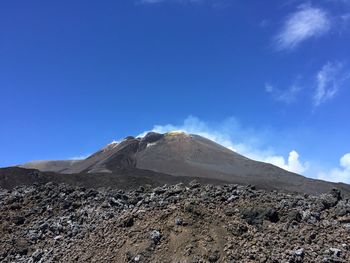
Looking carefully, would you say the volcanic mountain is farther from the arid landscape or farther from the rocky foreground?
the rocky foreground

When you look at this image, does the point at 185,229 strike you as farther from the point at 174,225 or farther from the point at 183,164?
the point at 183,164

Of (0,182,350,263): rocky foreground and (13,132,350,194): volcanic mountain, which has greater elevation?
(13,132,350,194): volcanic mountain

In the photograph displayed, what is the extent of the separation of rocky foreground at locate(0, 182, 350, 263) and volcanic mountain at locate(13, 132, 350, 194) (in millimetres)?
47556

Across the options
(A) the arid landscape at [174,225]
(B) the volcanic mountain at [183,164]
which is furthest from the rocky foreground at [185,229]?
Answer: (B) the volcanic mountain at [183,164]

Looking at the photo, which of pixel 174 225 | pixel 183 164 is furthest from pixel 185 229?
pixel 183 164

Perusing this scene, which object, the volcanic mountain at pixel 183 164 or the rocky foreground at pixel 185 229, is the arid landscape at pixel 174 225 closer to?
the rocky foreground at pixel 185 229

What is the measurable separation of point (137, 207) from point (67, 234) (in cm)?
256

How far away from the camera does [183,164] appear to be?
9550 centimetres

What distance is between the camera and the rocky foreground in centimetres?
1241

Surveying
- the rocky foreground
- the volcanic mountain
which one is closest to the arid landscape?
the rocky foreground

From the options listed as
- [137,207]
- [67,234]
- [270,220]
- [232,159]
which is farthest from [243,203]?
[232,159]

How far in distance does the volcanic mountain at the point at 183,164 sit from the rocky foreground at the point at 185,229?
47556mm

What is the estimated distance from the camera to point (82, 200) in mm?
19078

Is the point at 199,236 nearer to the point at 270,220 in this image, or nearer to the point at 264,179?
the point at 270,220
